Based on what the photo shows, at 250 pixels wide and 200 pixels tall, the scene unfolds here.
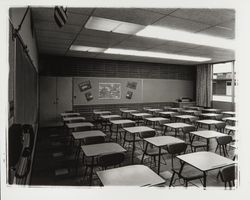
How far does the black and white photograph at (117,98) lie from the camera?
138cm

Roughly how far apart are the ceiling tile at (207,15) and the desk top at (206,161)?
221 centimetres

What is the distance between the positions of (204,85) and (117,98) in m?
4.67

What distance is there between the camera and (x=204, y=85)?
9.90 meters

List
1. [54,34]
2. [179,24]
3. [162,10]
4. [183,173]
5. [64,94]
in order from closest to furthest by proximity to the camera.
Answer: [183,173]
[162,10]
[179,24]
[54,34]
[64,94]

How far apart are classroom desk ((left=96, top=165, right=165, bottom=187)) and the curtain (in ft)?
28.6

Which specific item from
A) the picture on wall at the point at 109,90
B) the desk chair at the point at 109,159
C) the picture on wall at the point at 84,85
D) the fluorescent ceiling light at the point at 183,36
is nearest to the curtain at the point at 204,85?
the fluorescent ceiling light at the point at 183,36

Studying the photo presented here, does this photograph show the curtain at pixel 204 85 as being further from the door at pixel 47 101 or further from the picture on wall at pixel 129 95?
the door at pixel 47 101

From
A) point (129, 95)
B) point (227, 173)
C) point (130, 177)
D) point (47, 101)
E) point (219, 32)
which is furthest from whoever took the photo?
point (129, 95)

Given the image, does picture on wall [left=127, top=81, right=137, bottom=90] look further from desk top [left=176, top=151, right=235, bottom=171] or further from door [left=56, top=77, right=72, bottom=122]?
desk top [left=176, top=151, right=235, bottom=171]

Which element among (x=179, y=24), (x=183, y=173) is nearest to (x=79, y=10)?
(x=179, y=24)

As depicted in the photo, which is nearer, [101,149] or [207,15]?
[101,149]

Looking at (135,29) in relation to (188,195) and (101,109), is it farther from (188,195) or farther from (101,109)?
(101,109)

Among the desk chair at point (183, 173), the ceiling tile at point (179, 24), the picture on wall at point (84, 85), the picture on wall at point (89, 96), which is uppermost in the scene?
the ceiling tile at point (179, 24)

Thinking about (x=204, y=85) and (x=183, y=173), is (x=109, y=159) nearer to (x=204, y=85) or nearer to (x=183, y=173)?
(x=183, y=173)
